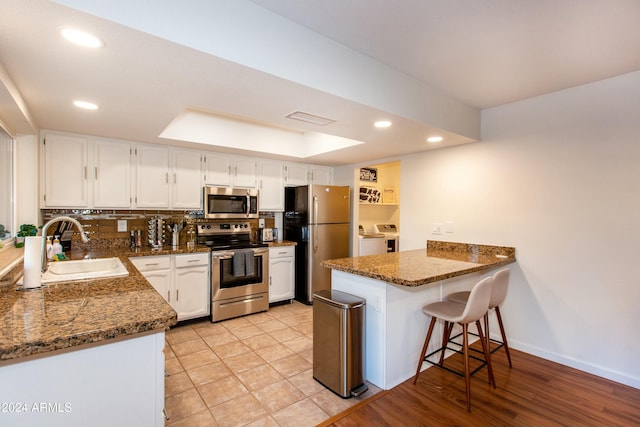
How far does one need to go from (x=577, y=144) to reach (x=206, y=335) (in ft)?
12.7

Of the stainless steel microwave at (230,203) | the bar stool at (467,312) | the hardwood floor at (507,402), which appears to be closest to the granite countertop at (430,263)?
the bar stool at (467,312)

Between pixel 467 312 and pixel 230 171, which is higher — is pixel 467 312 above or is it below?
below

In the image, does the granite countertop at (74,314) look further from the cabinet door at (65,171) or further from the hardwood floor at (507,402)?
the cabinet door at (65,171)

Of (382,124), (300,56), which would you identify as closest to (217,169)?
(382,124)

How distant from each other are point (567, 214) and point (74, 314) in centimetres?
343

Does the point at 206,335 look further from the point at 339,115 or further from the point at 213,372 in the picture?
the point at 339,115

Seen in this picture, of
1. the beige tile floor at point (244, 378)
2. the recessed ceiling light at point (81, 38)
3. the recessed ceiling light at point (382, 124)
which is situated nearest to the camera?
the recessed ceiling light at point (81, 38)

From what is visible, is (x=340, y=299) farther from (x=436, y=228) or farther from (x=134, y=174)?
(x=134, y=174)

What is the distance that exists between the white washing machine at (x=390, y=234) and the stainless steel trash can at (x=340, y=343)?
3244 millimetres

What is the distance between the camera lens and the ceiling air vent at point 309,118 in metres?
2.31

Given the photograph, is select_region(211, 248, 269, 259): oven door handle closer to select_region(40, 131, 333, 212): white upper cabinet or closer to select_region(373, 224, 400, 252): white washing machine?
select_region(40, 131, 333, 212): white upper cabinet

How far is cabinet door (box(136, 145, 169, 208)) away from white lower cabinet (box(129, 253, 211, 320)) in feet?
2.16

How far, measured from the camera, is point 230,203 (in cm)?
396

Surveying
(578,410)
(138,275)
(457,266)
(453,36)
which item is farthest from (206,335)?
(453,36)
